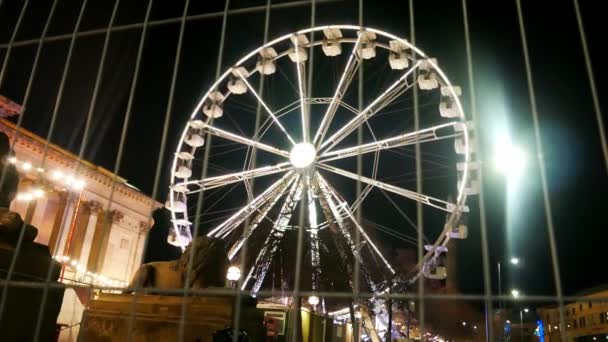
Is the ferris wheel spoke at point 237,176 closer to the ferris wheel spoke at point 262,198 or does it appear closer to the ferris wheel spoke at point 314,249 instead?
the ferris wheel spoke at point 262,198

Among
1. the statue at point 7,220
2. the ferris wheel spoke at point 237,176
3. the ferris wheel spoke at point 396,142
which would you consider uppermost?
the ferris wheel spoke at point 396,142

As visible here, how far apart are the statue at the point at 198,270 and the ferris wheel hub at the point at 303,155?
7.27 m

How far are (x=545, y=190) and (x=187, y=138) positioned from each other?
15520 millimetres

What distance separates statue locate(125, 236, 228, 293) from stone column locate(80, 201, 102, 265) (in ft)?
101

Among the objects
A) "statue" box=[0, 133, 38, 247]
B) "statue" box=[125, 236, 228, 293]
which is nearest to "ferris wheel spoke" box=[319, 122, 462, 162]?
"statue" box=[125, 236, 228, 293]

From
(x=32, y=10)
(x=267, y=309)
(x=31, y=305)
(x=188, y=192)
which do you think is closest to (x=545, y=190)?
(x=31, y=305)

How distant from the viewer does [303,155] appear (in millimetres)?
16984

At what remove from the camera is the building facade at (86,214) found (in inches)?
1181

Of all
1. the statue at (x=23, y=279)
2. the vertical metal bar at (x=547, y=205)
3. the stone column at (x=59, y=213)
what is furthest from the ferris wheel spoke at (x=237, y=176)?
the stone column at (x=59, y=213)

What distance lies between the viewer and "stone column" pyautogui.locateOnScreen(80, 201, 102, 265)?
38.1 meters

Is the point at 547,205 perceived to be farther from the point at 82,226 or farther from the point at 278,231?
the point at 82,226

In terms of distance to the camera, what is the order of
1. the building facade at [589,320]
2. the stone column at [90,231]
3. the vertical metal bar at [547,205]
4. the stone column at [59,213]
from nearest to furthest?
the vertical metal bar at [547,205] → the stone column at [59,213] → the stone column at [90,231] → the building facade at [589,320]

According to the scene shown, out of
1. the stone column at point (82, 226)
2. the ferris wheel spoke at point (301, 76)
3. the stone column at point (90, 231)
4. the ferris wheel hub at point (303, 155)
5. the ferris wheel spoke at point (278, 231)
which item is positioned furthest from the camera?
the stone column at point (90, 231)

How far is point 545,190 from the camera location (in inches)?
142
